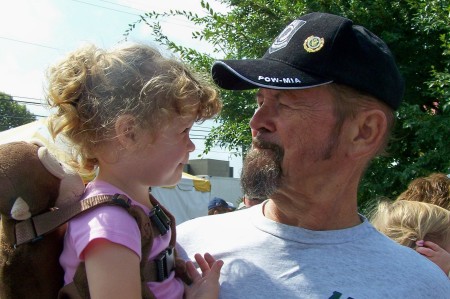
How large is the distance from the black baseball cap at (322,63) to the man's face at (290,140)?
9 cm

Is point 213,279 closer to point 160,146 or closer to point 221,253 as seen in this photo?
point 221,253

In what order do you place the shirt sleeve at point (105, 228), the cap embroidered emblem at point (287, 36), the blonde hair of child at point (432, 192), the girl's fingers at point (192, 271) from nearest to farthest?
the shirt sleeve at point (105, 228) < the girl's fingers at point (192, 271) < the cap embroidered emblem at point (287, 36) < the blonde hair of child at point (432, 192)

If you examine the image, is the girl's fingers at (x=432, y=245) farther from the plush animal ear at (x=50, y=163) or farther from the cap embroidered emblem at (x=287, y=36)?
the plush animal ear at (x=50, y=163)

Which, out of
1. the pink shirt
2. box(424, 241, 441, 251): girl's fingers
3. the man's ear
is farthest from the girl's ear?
box(424, 241, 441, 251): girl's fingers

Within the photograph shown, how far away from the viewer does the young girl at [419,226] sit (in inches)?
129

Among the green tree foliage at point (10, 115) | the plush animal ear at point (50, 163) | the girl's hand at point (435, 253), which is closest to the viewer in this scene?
the plush animal ear at point (50, 163)

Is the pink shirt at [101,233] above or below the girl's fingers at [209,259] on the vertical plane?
above

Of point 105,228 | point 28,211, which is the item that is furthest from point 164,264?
point 28,211

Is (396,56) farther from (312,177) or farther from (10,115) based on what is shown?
(10,115)

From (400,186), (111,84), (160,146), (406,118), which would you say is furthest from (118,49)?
(400,186)

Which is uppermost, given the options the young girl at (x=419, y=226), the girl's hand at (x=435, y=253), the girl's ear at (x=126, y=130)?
the girl's ear at (x=126, y=130)

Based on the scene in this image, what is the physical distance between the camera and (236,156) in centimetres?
775

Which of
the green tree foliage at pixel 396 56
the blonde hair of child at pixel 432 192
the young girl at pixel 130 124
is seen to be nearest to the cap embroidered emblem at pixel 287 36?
the young girl at pixel 130 124

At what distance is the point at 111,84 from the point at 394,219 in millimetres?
2190
